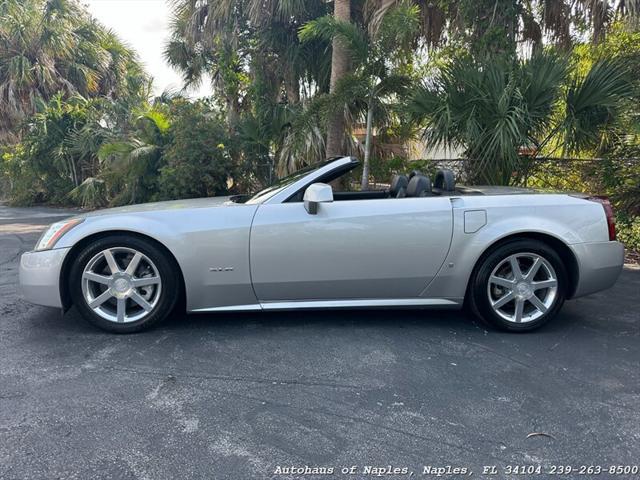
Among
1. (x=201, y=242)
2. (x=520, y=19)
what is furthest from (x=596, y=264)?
(x=520, y=19)

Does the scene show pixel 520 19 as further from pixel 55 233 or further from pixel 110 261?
pixel 55 233

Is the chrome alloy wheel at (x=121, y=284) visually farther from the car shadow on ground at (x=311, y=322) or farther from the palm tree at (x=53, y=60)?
the palm tree at (x=53, y=60)

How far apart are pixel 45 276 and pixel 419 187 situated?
290cm

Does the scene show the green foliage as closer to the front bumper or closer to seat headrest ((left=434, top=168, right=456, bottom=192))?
the front bumper

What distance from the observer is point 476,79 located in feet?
20.6

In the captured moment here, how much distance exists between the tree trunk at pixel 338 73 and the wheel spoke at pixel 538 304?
5531 millimetres

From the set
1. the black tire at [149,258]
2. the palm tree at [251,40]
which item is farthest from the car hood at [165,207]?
the palm tree at [251,40]

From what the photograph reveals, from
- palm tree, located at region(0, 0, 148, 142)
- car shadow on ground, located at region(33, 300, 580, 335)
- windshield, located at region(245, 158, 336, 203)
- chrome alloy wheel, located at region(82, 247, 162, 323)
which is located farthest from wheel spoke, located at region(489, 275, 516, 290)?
palm tree, located at region(0, 0, 148, 142)

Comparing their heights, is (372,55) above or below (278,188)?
above

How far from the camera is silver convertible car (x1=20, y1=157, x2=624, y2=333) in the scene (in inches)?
135

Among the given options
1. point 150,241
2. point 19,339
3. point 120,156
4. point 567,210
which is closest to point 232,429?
point 150,241

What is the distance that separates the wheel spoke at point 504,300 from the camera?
359 cm

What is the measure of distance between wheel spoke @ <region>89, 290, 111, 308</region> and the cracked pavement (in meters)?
0.24

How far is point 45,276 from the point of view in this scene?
3.39m
